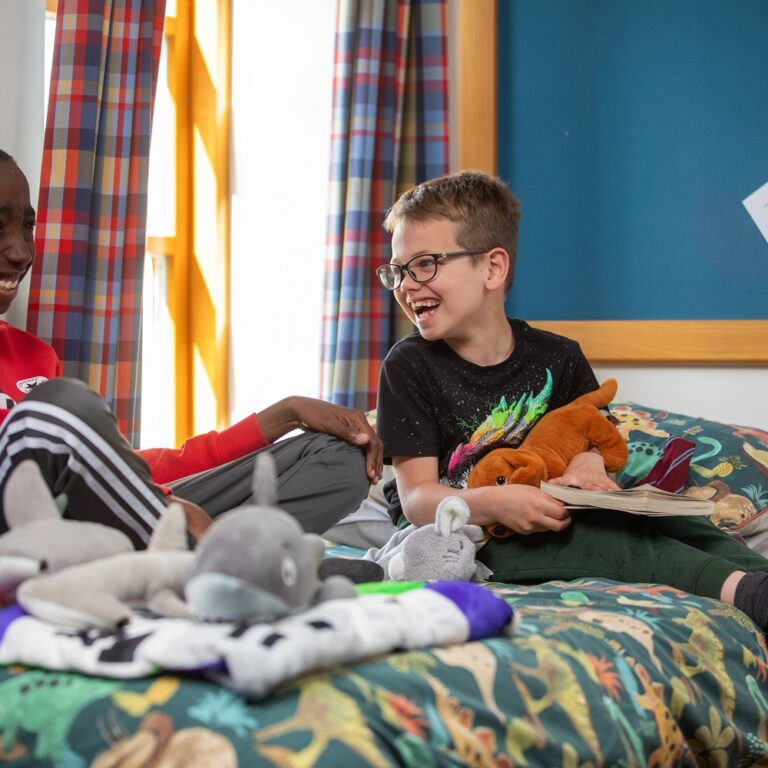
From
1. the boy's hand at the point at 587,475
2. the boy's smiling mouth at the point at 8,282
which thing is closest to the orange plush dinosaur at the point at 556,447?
the boy's hand at the point at 587,475

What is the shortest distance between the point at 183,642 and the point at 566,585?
2.90 feet

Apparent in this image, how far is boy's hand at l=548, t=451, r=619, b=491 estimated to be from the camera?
1.94 m

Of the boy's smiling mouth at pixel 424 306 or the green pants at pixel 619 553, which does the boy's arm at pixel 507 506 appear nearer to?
the green pants at pixel 619 553

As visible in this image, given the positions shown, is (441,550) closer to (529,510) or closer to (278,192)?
(529,510)

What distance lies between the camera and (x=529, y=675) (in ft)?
4.06

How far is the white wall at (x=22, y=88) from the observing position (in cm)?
236

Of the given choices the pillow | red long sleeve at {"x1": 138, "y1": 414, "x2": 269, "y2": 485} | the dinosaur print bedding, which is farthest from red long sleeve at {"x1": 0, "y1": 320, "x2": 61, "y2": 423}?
the pillow

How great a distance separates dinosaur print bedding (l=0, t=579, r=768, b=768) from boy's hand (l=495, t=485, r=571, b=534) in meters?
0.24

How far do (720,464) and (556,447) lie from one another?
48 centimetres

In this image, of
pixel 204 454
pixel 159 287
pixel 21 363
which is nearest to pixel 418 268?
pixel 204 454

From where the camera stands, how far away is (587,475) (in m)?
1.97

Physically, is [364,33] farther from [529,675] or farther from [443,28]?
[529,675]

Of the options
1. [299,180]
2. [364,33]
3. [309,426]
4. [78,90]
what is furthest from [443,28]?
[309,426]

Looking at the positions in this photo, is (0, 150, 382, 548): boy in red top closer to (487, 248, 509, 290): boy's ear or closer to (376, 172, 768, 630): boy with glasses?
(376, 172, 768, 630): boy with glasses
